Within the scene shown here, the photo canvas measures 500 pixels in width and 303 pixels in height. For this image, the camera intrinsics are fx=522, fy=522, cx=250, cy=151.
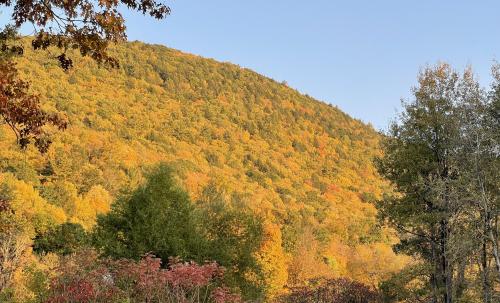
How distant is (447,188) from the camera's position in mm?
16453

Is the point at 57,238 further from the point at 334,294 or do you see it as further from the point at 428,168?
the point at 428,168

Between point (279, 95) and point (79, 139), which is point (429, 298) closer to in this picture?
point (79, 139)

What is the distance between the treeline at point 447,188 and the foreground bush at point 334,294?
103 cm

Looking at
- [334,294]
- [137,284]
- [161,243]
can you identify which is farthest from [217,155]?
[137,284]

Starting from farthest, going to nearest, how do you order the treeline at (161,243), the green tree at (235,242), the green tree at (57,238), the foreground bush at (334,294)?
the green tree at (57,238) → the green tree at (235,242) → the foreground bush at (334,294) → the treeline at (161,243)

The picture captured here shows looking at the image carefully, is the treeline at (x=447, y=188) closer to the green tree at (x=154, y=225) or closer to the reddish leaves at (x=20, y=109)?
the green tree at (x=154, y=225)

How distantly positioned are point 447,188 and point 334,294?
17.3 feet

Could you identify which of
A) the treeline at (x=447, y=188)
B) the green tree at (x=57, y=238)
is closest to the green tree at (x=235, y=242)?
the treeline at (x=447, y=188)

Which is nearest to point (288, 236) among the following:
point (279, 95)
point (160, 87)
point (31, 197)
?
point (31, 197)

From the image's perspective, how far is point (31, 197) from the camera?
1414 inches

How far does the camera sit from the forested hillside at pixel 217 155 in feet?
132

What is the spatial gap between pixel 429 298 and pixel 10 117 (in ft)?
51.5

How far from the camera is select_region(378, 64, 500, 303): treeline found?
1560cm

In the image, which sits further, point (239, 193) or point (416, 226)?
point (239, 193)
